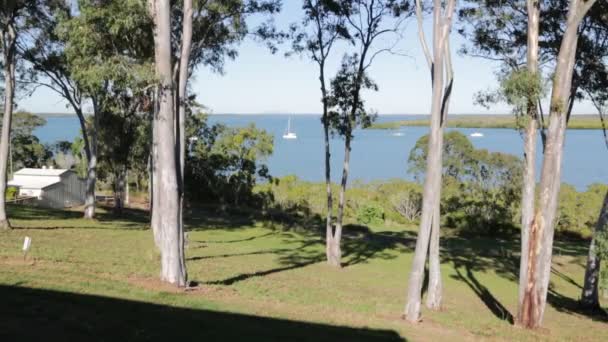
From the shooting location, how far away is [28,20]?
2314 cm

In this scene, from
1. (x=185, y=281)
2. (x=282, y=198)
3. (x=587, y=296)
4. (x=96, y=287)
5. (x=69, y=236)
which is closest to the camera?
(x=96, y=287)

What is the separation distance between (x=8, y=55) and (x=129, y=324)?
54.5 feet

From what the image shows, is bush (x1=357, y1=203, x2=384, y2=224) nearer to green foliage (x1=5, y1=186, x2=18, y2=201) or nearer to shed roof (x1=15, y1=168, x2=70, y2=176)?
shed roof (x1=15, y1=168, x2=70, y2=176)

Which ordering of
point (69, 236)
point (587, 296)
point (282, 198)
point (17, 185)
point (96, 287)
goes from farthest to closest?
1. point (282, 198)
2. point (17, 185)
3. point (69, 236)
4. point (587, 296)
5. point (96, 287)

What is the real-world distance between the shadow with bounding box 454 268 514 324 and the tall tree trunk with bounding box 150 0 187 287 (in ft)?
25.5

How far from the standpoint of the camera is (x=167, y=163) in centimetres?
1169

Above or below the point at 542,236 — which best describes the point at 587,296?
below

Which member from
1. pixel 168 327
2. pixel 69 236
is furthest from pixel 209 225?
pixel 168 327

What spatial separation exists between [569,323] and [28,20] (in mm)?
21432

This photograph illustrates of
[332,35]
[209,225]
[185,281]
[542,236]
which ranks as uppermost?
[332,35]

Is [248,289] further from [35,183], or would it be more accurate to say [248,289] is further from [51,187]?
[35,183]

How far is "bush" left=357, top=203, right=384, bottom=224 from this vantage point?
35.9 m

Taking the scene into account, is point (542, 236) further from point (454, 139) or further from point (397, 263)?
point (454, 139)

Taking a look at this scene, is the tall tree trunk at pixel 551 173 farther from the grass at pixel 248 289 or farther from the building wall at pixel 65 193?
the building wall at pixel 65 193
